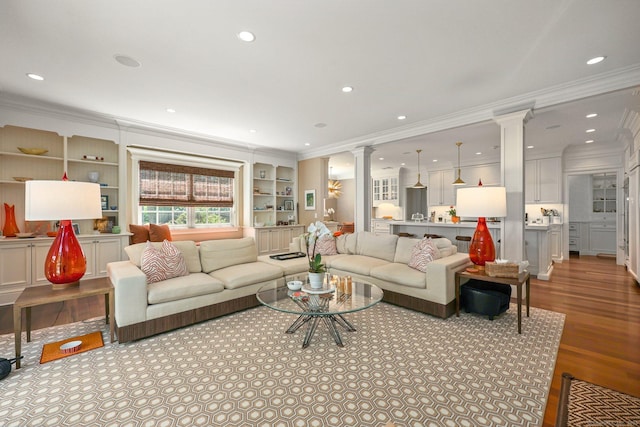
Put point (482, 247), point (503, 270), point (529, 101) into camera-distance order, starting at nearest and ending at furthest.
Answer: point (503, 270) → point (482, 247) → point (529, 101)

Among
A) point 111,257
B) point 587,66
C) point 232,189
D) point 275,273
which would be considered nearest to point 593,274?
point 587,66

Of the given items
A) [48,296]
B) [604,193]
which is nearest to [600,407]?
[48,296]

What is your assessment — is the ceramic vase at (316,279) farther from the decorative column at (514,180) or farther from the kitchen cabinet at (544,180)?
the kitchen cabinet at (544,180)

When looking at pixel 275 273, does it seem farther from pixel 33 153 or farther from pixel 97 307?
pixel 33 153

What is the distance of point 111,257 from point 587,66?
681 centimetres

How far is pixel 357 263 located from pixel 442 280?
1263 millimetres

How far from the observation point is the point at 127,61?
9.57 ft

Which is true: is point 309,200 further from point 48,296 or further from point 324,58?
point 48,296

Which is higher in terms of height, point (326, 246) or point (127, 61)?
point (127, 61)

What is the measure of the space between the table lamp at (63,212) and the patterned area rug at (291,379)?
72 cm

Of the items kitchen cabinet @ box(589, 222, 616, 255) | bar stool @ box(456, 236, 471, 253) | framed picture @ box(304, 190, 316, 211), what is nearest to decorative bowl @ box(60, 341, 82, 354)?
framed picture @ box(304, 190, 316, 211)

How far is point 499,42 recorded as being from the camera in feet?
8.43

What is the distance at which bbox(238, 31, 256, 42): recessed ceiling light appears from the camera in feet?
8.05

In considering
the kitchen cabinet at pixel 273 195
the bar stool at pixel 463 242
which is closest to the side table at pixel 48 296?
the kitchen cabinet at pixel 273 195
